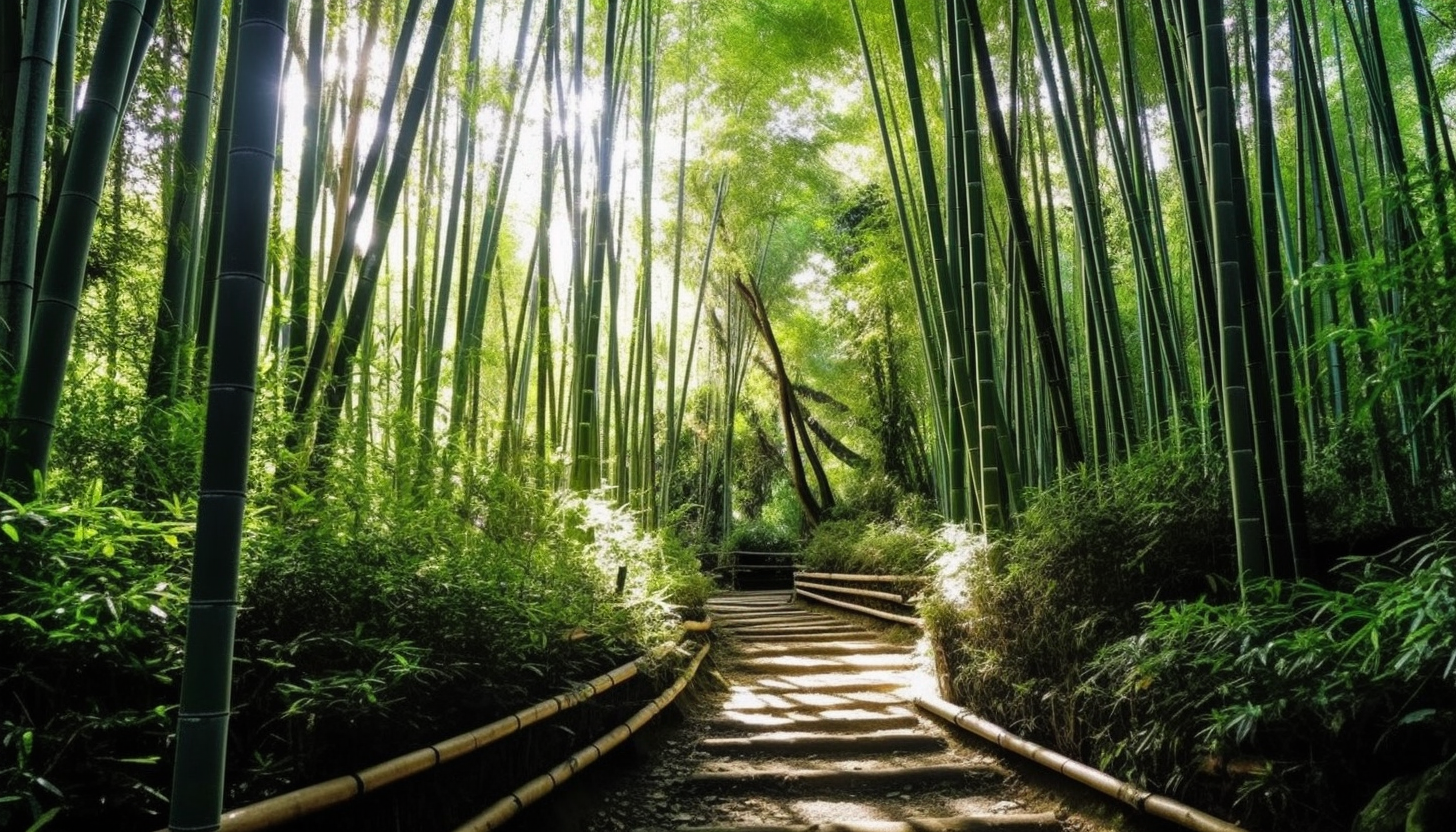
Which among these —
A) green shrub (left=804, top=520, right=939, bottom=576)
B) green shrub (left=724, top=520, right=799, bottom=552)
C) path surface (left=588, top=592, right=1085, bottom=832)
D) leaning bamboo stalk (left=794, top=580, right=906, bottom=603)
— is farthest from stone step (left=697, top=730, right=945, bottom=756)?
green shrub (left=724, top=520, right=799, bottom=552)

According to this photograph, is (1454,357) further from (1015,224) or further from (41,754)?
(41,754)

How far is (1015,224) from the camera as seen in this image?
3.22m

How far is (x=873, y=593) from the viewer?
593cm

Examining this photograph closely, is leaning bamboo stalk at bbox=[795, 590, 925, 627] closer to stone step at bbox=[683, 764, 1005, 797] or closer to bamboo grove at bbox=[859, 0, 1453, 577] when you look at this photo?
bamboo grove at bbox=[859, 0, 1453, 577]

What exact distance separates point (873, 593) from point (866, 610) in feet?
0.64

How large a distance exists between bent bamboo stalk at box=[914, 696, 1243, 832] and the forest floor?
0.26 ft

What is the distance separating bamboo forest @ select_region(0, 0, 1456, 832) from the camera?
124 cm

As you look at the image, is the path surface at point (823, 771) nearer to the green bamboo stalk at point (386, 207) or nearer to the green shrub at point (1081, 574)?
the green shrub at point (1081, 574)

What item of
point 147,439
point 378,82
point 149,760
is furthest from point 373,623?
point 378,82

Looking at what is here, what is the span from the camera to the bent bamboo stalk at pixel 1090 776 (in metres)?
1.73

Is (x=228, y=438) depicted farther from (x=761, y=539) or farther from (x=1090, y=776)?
(x=761, y=539)

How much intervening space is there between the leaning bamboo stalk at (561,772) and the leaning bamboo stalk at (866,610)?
1.46 m

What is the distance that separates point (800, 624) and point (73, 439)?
5.11 m

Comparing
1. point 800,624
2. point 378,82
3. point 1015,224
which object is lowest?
point 800,624
